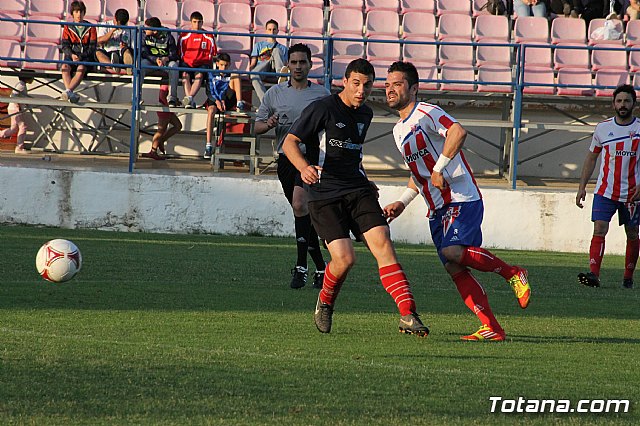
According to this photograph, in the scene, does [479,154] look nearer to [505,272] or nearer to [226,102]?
[226,102]

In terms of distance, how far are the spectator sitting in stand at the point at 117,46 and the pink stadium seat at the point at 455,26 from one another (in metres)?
5.54

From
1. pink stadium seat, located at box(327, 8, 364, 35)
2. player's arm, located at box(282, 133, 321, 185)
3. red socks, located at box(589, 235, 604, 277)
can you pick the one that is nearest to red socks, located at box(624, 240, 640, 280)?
red socks, located at box(589, 235, 604, 277)

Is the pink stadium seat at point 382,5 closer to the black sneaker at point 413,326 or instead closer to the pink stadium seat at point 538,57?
the pink stadium seat at point 538,57

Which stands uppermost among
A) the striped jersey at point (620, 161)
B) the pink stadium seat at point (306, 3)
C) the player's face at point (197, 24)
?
the pink stadium seat at point (306, 3)

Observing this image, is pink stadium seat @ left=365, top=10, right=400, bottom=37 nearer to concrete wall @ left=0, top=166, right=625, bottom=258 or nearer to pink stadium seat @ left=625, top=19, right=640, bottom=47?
pink stadium seat @ left=625, top=19, right=640, bottom=47

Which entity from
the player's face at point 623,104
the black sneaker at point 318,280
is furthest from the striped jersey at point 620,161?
the black sneaker at point 318,280

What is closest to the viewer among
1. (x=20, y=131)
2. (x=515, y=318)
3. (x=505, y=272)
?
(x=505, y=272)

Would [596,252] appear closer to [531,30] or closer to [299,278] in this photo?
[299,278]

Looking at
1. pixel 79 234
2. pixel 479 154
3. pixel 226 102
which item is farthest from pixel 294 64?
pixel 479 154

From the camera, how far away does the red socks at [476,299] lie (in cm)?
754

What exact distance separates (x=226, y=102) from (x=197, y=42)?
106 centimetres

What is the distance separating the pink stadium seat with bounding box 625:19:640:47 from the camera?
65.3 feet

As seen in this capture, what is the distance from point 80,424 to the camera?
4.81 m

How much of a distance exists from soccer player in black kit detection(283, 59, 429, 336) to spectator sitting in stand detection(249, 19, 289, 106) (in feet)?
32.3
